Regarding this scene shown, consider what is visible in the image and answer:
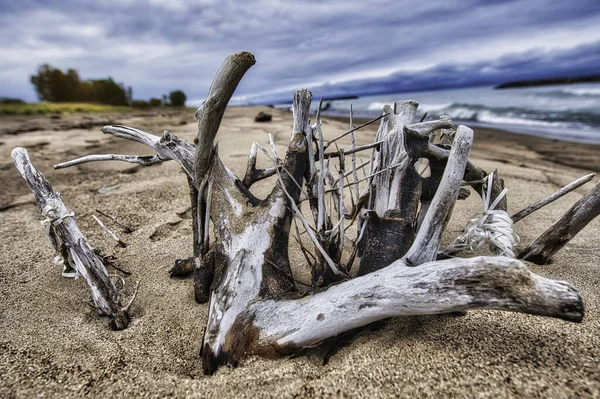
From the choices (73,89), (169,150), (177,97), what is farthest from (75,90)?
(169,150)

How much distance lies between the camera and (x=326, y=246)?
1639mm

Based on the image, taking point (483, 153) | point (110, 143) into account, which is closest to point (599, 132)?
point (483, 153)

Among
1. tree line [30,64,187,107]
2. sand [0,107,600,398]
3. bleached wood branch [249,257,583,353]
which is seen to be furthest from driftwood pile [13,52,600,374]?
tree line [30,64,187,107]

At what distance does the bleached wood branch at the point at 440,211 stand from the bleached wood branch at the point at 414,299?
0.10 m

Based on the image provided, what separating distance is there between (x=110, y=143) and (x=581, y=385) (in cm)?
770

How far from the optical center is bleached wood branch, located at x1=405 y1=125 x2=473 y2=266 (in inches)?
52.6

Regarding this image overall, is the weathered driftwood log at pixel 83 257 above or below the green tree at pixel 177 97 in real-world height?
below

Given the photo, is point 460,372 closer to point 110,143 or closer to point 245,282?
point 245,282

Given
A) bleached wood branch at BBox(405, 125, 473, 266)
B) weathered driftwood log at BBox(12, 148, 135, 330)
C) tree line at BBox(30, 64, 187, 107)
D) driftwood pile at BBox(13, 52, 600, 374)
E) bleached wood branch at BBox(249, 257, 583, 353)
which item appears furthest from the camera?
tree line at BBox(30, 64, 187, 107)

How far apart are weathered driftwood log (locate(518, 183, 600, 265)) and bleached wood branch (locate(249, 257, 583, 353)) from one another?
40.8 inches

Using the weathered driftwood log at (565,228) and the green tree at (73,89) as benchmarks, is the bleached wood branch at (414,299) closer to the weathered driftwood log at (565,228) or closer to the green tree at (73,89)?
the weathered driftwood log at (565,228)

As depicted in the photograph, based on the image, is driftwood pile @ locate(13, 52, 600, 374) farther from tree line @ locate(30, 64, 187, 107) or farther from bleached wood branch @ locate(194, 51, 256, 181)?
tree line @ locate(30, 64, 187, 107)

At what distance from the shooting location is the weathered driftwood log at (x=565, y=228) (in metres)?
1.73

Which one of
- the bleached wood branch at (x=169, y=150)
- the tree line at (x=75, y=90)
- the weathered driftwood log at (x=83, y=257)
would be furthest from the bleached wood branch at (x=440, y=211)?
the tree line at (x=75, y=90)
